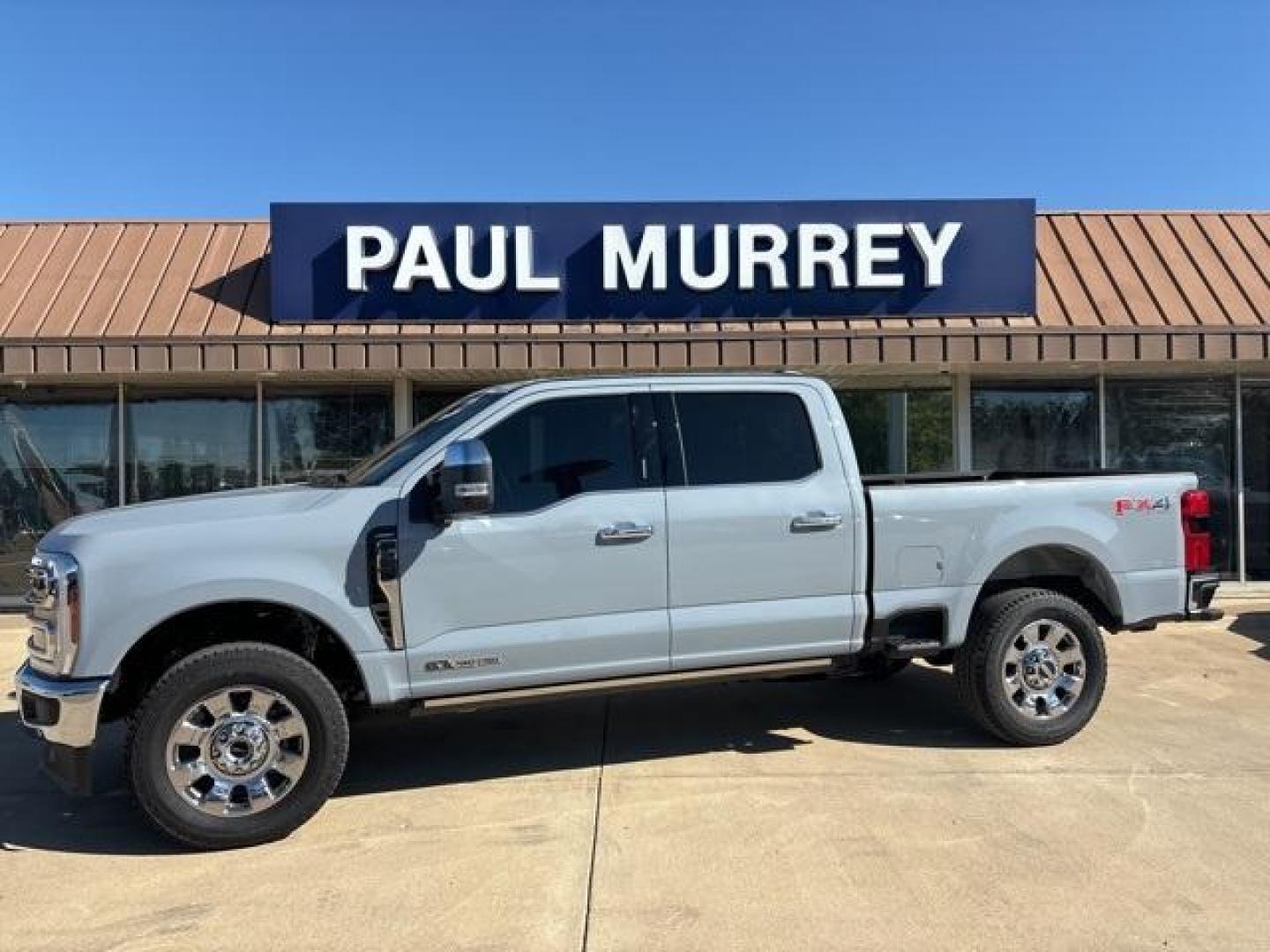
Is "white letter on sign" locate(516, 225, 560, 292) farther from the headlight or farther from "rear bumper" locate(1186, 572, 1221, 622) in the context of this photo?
"rear bumper" locate(1186, 572, 1221, 622)

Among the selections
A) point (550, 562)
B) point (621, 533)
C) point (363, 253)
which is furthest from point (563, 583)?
point (363, 253)

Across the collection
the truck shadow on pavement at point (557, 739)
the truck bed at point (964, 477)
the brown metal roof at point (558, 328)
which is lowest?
the truck shadow on pavement at point (557, 739)

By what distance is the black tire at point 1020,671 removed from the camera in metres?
5.64

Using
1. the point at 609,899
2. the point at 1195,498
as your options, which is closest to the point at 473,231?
the point at 1195,498

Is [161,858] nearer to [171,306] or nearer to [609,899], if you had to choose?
[609,899]

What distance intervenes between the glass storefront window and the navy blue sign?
8.42 ft

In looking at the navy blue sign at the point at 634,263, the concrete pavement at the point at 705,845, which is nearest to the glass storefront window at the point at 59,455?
the navy blue sign at the point at 634,263

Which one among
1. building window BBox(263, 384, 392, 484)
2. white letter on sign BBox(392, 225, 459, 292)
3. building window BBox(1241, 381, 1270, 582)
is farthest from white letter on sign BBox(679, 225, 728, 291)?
building window BBox(1241, 381, 1270, 582)

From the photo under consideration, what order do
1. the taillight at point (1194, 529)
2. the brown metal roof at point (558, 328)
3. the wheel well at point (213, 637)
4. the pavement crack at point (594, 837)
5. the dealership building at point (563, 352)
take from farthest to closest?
the dealership building at point (563, 352), the brown metal roof at point (558, 328), the taillight at point (1194, 529), the wheel well at point (213, 637), the pavement crack at point (594, 837)

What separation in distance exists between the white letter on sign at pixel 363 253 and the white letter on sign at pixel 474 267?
0.66 meters

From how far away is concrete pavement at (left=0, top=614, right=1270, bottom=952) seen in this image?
3.64 metres

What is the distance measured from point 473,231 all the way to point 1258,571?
913 centimetres

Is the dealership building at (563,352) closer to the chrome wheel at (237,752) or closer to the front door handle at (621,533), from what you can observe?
the front door handle at (621,533)

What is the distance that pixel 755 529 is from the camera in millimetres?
5219
